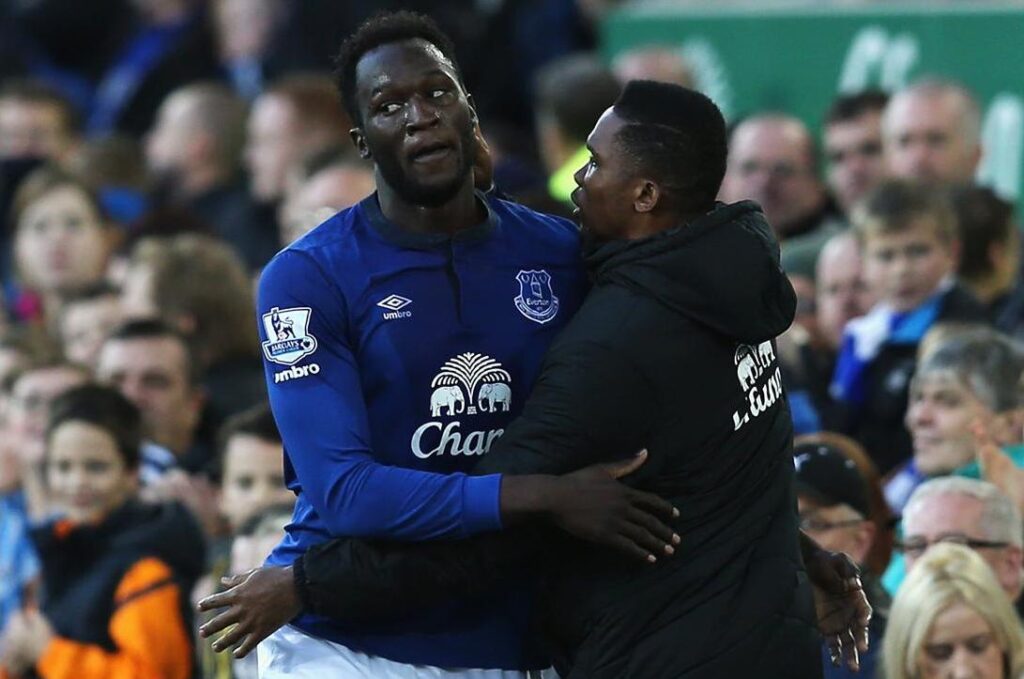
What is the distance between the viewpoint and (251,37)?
40.8 feet

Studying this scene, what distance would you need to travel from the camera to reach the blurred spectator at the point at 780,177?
8758mm

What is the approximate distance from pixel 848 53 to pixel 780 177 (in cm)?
145

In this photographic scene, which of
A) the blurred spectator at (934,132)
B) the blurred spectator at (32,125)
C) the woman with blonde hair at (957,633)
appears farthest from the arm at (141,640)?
the blurred spectator at (32,125)

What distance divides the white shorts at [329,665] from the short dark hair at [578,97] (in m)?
4.29

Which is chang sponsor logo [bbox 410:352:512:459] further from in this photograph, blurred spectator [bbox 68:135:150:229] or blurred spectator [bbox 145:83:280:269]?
blurred spectator [bbox 68:135:150:229]

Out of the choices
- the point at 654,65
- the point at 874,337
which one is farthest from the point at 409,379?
the point at 654,65

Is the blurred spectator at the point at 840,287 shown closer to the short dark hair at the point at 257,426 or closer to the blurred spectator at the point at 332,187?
the blurred spectator at the point at 332,187

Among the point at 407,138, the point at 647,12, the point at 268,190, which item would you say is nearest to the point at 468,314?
the point at 407,138

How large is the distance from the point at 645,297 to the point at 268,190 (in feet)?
20.9

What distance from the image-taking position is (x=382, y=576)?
4.14 metres

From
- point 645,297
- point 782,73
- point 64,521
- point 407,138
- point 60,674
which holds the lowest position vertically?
point 60,674

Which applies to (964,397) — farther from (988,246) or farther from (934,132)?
(934,132)

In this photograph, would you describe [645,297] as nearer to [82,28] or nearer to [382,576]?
[382,576]

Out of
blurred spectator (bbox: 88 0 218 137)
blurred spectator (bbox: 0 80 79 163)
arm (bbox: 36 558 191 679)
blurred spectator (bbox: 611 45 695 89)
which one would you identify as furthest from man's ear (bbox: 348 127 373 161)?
blurred spectator (bbox: 88 0 218 137)
